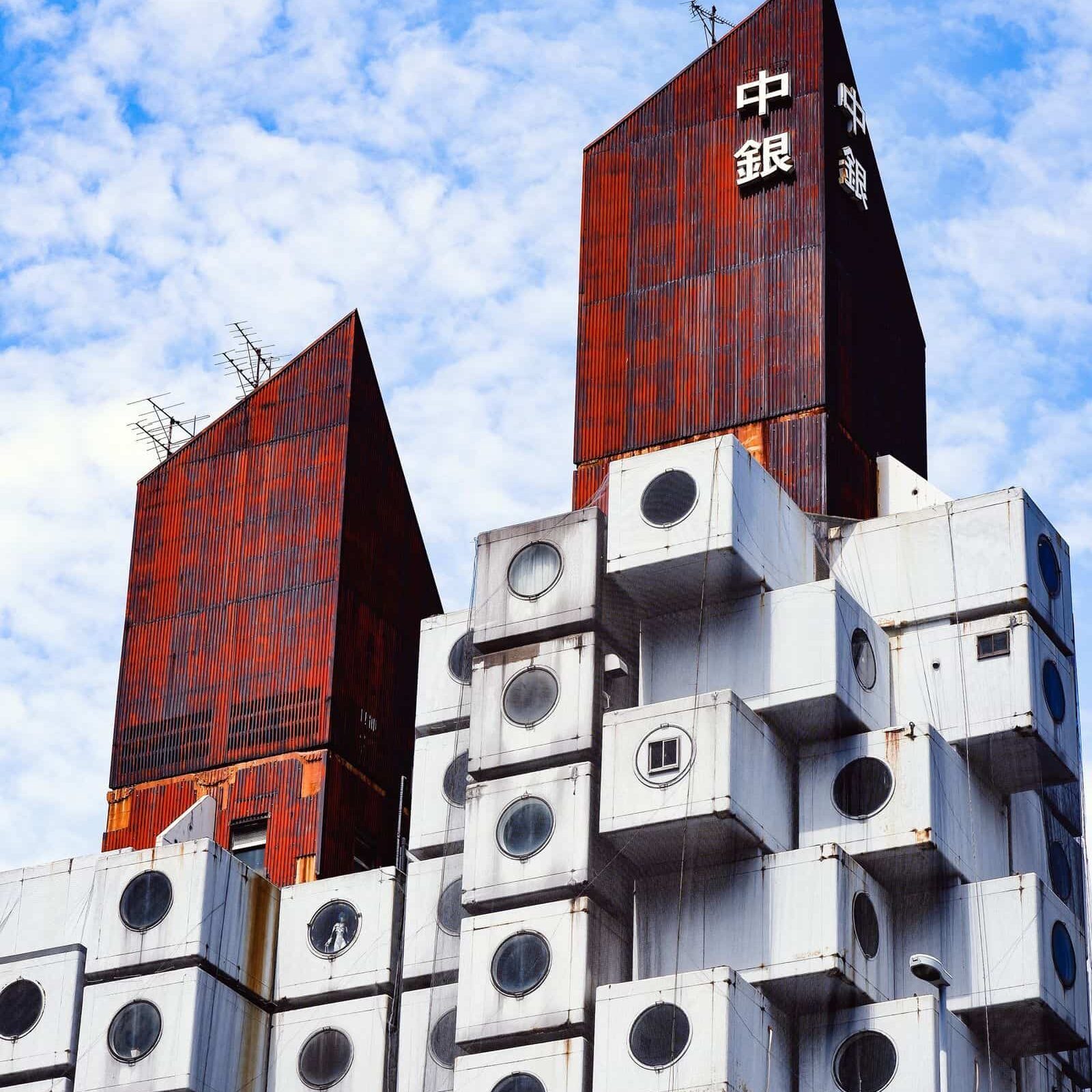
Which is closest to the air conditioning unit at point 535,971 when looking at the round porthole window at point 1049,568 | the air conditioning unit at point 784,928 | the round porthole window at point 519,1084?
the round porthole window at point 519,1084

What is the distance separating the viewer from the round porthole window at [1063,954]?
67.6 meters

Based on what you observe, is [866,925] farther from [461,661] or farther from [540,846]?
[461,661]

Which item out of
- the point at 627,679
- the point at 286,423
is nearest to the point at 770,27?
the point at 286,423

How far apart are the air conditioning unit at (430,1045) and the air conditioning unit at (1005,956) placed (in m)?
13.0

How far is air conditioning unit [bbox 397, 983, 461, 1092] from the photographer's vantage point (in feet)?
229

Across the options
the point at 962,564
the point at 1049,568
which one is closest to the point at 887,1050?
the point at 962,564

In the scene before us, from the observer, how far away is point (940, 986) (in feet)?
218

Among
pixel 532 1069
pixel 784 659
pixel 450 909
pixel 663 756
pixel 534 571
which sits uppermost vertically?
pixel 534 571

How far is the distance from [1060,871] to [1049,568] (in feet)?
31.5

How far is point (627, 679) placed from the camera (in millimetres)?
71875

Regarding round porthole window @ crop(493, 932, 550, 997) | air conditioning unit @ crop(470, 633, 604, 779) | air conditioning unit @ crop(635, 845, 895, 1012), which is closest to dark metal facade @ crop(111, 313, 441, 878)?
air conditioning unit @ crop(470, 633, 604, 779)

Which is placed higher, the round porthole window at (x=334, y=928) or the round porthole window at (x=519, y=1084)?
the round porthole window at (x=334, y=928)

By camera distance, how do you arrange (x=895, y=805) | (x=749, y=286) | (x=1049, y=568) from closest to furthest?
(x=895, y=805), (x=1049, y=568), (x=749, y=286)

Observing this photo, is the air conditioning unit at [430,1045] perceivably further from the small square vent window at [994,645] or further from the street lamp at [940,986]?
the small square vent window at [994,645]
